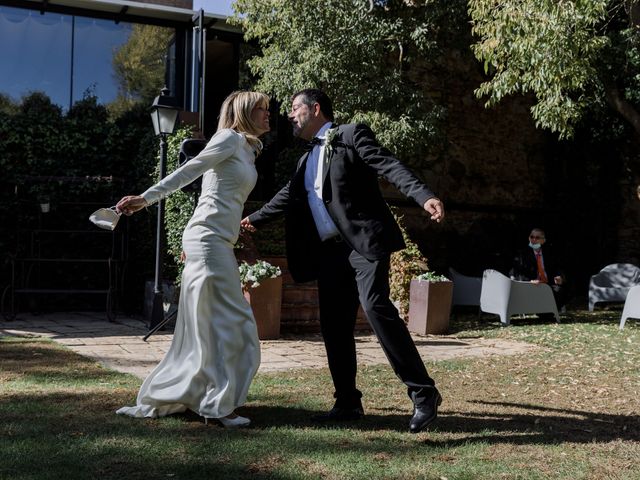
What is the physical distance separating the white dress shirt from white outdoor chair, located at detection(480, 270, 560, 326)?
19.1ft

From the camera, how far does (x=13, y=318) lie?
8930mm

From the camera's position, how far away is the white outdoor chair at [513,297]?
9273mm

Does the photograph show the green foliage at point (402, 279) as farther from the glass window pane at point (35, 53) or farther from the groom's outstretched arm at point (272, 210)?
the glass window pane at point (35, 53)

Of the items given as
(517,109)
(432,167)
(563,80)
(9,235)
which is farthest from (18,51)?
(517,109)

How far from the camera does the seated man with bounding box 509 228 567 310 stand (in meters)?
10.0

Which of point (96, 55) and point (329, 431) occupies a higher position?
point (96, 55)

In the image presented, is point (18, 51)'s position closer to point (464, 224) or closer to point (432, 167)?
point (432, 167)

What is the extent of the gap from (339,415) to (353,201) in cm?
114

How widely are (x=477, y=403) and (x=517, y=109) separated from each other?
34.7 ft

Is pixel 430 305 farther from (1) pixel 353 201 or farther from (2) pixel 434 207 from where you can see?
(2) pixel 434 207

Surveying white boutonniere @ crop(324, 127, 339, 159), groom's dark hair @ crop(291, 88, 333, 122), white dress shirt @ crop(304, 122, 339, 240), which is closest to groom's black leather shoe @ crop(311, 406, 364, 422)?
white dress shirt @ crop(304, 122, 339, 240)

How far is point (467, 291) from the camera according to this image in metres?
10.8

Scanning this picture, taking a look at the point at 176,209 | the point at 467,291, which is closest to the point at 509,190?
the point at 467,291

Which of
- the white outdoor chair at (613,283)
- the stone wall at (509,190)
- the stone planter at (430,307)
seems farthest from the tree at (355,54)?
the white outdoor chair at (613,283)
